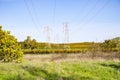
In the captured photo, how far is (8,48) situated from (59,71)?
10.9 meters

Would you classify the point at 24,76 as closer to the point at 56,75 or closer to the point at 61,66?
the point at 56,75

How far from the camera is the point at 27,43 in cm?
7844

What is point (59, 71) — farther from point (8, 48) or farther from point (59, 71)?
point (8, 48)

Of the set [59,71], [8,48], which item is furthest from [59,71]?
[8,48]

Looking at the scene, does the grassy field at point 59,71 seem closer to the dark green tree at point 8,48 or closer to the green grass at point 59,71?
the green grass at point 59,71

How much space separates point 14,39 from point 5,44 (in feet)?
3.49

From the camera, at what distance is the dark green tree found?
25.6 m

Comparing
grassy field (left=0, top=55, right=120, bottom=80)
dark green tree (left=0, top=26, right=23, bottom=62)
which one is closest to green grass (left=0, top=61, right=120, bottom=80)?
grassy field (left=0, top=55, right=120, bottom=80)

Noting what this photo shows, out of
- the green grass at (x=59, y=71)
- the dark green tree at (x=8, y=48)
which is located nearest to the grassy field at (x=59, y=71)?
the green grass at (x=59, y=71)

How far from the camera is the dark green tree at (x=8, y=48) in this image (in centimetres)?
2558

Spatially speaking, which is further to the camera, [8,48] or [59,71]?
[8,48]

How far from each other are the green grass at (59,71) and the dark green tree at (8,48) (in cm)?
930

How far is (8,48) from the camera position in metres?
25.6

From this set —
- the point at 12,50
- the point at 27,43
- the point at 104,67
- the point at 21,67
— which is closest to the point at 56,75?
the point at 21,67
